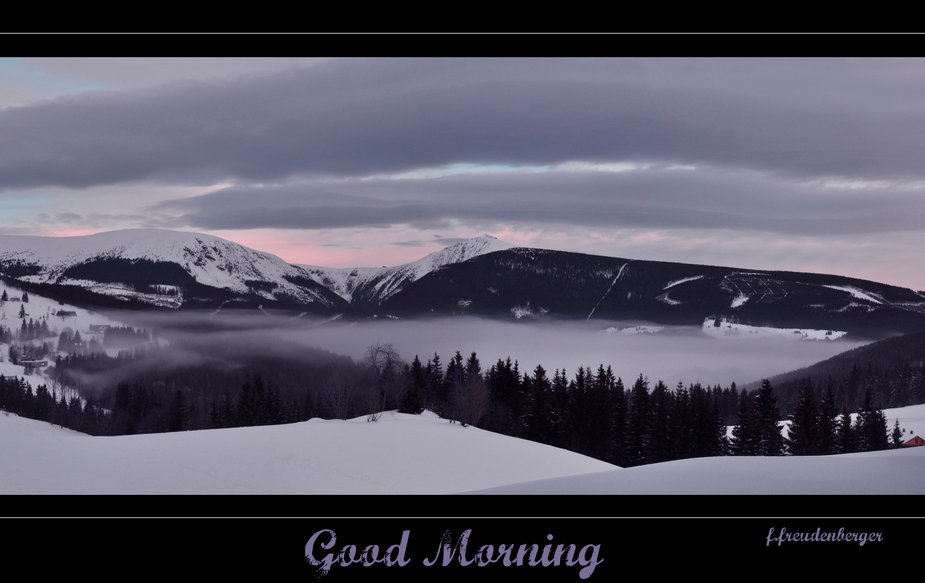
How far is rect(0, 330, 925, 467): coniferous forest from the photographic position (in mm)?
38031

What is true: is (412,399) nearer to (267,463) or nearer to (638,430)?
(638,430)

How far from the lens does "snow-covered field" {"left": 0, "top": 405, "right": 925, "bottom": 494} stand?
26.5 ft

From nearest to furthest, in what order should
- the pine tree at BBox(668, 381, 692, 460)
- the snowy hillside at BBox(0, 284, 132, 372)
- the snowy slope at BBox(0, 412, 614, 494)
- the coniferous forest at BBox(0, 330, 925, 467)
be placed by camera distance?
the snowy slope at BBox(0, 412, 614, 494)
the coniferous forest at BBox(0, 330, 925, 467)
the pine tree at BBox(668, 381, 692, 460)
the snowy hillside at BBox(0, 284, 132, 372)

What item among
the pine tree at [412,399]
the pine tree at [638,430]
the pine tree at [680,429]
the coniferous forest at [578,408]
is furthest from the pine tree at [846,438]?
the pine tree at [412,399]

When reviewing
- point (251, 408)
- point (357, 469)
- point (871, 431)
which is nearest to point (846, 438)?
point (871, 431)

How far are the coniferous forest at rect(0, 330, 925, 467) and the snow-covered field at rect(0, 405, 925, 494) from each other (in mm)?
13793

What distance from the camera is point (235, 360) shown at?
490 ft

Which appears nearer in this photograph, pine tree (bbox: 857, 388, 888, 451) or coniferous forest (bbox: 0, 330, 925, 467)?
coniferous forest (bbox: 0, 330, 925, 467)

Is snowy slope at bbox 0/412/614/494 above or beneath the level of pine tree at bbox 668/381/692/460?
above

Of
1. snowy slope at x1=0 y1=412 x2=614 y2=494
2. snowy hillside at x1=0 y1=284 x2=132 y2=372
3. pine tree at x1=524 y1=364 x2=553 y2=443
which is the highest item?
snowy slope at x1=0 y1=412 x2=614 y2=494

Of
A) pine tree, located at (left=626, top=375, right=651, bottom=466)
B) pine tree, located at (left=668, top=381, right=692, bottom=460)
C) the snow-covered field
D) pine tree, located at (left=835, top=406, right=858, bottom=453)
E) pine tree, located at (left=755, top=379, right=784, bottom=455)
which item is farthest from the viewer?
pine tree, located at (left=626, top=375, right=651, bottom=466)

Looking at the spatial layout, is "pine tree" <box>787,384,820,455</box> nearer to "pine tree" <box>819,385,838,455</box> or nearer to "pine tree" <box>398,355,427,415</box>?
"pine tree" <box>819,385,838,455</box>

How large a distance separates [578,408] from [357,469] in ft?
101

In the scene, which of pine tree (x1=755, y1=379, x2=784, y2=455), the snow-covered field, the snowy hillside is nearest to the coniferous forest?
pine tree (x1=755, y1=379, x2=784, y2=455)
